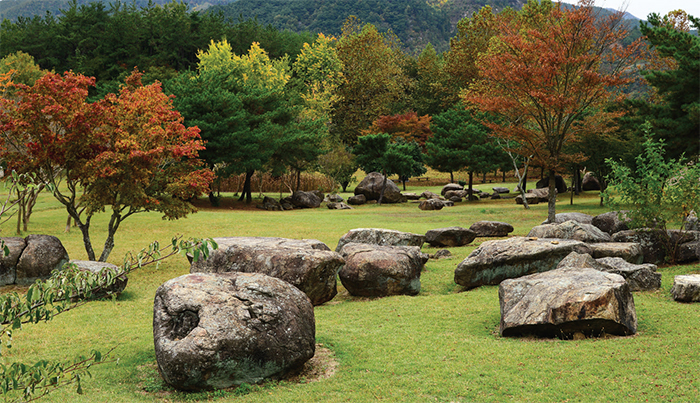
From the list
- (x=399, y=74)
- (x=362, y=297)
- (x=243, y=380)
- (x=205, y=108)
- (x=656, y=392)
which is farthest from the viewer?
(x=399, y=74)

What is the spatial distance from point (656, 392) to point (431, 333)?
363 cm

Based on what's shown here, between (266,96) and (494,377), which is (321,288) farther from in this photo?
(266,96)

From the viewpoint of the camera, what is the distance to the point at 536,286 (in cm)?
888

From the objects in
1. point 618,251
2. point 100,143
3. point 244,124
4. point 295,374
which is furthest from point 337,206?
point 295,374

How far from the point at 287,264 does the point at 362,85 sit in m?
57.6

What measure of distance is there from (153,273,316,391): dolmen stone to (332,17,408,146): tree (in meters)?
57.9

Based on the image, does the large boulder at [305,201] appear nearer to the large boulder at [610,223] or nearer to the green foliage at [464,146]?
the green foliage at [464,146]

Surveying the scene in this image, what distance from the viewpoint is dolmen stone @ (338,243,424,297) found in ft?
39.9

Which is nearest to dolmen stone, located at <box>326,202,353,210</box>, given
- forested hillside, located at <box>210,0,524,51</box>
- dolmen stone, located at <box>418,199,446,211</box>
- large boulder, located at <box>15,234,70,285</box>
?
dolmen stone, located at <box>418,199,446,211</box>

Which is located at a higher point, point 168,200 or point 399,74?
point 399,74

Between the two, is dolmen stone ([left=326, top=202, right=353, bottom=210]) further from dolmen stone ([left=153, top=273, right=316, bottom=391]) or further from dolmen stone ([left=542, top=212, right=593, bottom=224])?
dolmen stone ([left=153, top=273, right=316, bottom=391])

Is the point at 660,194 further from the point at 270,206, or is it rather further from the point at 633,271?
the point at 270,206

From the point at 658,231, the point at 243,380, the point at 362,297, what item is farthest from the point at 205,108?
the point at 243,380

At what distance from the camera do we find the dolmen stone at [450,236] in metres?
19.2
